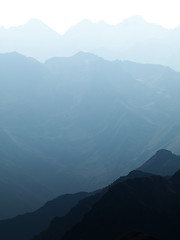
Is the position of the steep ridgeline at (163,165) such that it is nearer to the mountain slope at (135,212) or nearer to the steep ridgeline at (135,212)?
the steep ridgeline at (135,212)

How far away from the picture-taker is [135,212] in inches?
1770

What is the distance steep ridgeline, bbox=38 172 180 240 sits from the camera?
4253 cm

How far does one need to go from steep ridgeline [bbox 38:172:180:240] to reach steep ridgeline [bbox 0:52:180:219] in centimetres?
5982

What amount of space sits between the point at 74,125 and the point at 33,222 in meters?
93.4

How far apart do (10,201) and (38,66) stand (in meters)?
98.9

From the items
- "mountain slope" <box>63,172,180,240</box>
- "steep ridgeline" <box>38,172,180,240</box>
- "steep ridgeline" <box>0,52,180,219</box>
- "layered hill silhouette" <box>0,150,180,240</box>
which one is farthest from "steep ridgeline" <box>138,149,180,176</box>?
"steep ridgeline" <box>0,52,180,219</box>

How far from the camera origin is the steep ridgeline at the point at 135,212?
42531mm

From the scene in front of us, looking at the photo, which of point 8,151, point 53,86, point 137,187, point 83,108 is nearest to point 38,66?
point 53,86

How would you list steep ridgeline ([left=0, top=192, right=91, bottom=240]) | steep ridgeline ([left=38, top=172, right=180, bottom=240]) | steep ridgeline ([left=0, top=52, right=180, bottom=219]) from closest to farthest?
1. steep ridgeline ([left=38, top=172, right=180, bottom=240])
2. steep ridgeline ([left=0, top=192, right=91, bottom=240])
3. steep ridgeline ([left=0, top=52, right=180, bottom=219])

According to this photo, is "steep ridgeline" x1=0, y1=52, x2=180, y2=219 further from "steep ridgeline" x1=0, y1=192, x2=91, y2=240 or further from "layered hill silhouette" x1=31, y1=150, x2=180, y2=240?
"layered hill silhouette" x1=31, y1=150, x2=180, y2=240

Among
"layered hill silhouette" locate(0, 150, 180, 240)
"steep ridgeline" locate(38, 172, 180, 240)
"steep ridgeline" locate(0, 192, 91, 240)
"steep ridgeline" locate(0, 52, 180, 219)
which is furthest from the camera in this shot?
"steep ridgeline" locate(0, 52, 180, 219)

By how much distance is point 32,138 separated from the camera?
155 metres

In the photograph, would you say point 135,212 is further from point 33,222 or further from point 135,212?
point 33,222

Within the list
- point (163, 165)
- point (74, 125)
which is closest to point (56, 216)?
point (163, 165)
